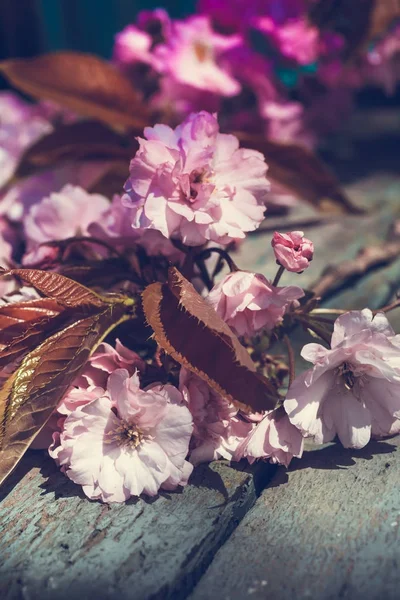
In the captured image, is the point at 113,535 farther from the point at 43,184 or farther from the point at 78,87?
the point at 78,87

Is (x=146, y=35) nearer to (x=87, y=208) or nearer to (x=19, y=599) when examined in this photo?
(x=87, y=208)

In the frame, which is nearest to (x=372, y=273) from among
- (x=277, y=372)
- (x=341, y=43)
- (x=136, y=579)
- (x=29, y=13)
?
(x=277, y=372)

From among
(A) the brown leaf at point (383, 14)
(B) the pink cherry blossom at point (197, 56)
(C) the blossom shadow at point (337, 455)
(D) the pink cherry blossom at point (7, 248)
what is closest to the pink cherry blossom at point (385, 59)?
(A) the brown leaf at point (383, 14)

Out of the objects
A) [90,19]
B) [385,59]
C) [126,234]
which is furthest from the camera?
[90,19]

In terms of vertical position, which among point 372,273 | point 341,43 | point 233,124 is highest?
point 341,43

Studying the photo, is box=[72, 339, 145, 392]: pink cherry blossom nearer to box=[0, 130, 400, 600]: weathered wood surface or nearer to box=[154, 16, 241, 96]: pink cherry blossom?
box=[0, 130, 400, 600]: weathered wood surface

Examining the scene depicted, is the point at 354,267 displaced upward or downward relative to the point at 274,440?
downward

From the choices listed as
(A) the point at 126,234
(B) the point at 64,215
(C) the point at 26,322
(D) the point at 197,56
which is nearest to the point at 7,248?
(B) the point at 64,215
